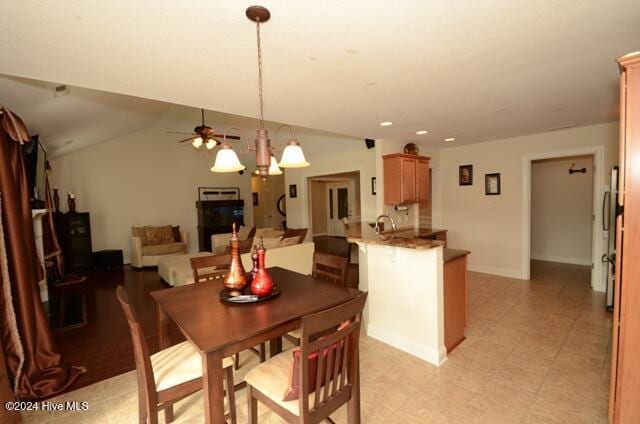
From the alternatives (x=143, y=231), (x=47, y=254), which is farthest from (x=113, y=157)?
(x=47, y=254)

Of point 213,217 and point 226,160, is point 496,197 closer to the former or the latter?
point 226,160

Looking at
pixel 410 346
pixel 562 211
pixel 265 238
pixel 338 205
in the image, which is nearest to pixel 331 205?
pixel 338 205

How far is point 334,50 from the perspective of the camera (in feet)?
5.60

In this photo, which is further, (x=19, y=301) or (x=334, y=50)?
(x=19, y=301)

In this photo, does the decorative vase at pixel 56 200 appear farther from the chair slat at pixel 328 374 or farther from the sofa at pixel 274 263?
the chair slat at pixel 328 374

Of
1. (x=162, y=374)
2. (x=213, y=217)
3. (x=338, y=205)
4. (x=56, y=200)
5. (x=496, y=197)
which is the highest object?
(x=56, y=200)

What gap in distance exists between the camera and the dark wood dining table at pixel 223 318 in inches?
50.4

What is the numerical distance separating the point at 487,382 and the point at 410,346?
2.04ft

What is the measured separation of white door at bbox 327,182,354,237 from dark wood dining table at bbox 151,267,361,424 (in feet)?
25.6

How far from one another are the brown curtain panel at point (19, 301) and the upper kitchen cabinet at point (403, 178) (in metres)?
4.02

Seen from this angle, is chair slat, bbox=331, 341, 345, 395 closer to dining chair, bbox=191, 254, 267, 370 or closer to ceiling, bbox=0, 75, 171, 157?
dining chair, bbox=191, 254, 267, 370

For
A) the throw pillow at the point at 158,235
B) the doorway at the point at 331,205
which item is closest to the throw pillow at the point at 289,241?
the throw pillow at the point at 158,235

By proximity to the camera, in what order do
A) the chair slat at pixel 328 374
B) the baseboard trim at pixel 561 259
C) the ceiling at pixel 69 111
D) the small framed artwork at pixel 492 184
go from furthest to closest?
the baseboard trim at pixel 561 259
the small framed artwork at pixel 492 184
the ceiling at pixel 69 111
the chair slat at pixel 328 374

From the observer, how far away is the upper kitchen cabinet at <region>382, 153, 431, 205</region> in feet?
14.2
